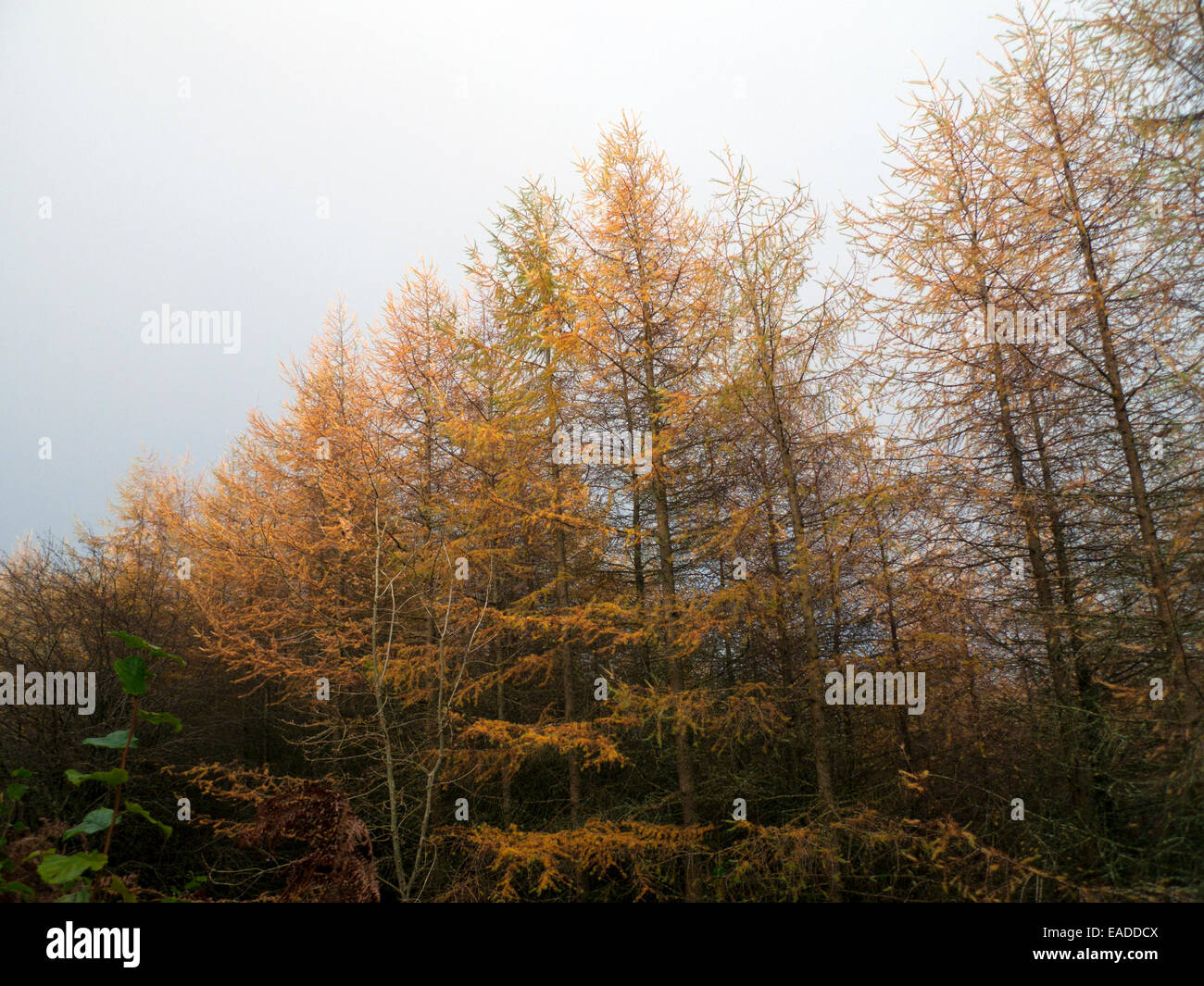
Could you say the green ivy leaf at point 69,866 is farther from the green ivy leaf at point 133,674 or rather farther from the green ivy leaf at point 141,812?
the green ivy leaf at point 133,674

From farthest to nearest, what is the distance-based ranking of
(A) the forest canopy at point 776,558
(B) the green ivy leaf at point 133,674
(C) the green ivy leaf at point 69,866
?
1. (A) the forest canopy at point 776,558
2. (B) the green ivy leaf at point 133,674
3. (C) the green ivy leaf at point 69,866

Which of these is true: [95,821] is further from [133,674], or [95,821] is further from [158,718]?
[133,674]

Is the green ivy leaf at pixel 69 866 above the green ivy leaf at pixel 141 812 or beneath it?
beneath

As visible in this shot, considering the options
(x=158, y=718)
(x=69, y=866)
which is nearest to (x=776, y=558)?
(x=158, y=718)

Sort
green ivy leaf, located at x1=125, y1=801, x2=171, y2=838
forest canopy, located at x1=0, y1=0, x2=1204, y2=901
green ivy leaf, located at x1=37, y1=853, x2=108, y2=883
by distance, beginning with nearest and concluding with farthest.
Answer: green ivy leaf, located at x1=37, y1=853, x2=108, y2=883
green ivy leaf, located at x1=125, y1=801, x2=171, y2=838
forest canopy, located at x1=0, y1=0, x2=1204, y2=901

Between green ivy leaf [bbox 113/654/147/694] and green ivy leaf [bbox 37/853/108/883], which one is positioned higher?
green ivy leaf [bbox 113/654/147/694]

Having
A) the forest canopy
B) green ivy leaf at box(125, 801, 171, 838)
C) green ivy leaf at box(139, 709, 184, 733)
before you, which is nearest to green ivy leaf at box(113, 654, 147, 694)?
green ivy leaf at box(139, 709, 184, 733)

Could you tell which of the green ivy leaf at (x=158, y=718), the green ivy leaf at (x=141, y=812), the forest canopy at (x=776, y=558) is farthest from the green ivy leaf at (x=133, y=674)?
the forest canopy at (x=776, y=558)

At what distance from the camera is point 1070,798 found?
709cm

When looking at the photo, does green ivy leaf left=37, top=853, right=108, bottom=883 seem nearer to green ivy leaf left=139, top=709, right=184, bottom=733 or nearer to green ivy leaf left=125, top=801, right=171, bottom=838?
green ivy leaf left=125, top=801, right=171, bottom=838

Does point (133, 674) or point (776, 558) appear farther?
point (776, 558)

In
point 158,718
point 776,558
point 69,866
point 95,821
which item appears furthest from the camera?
point 776,558
